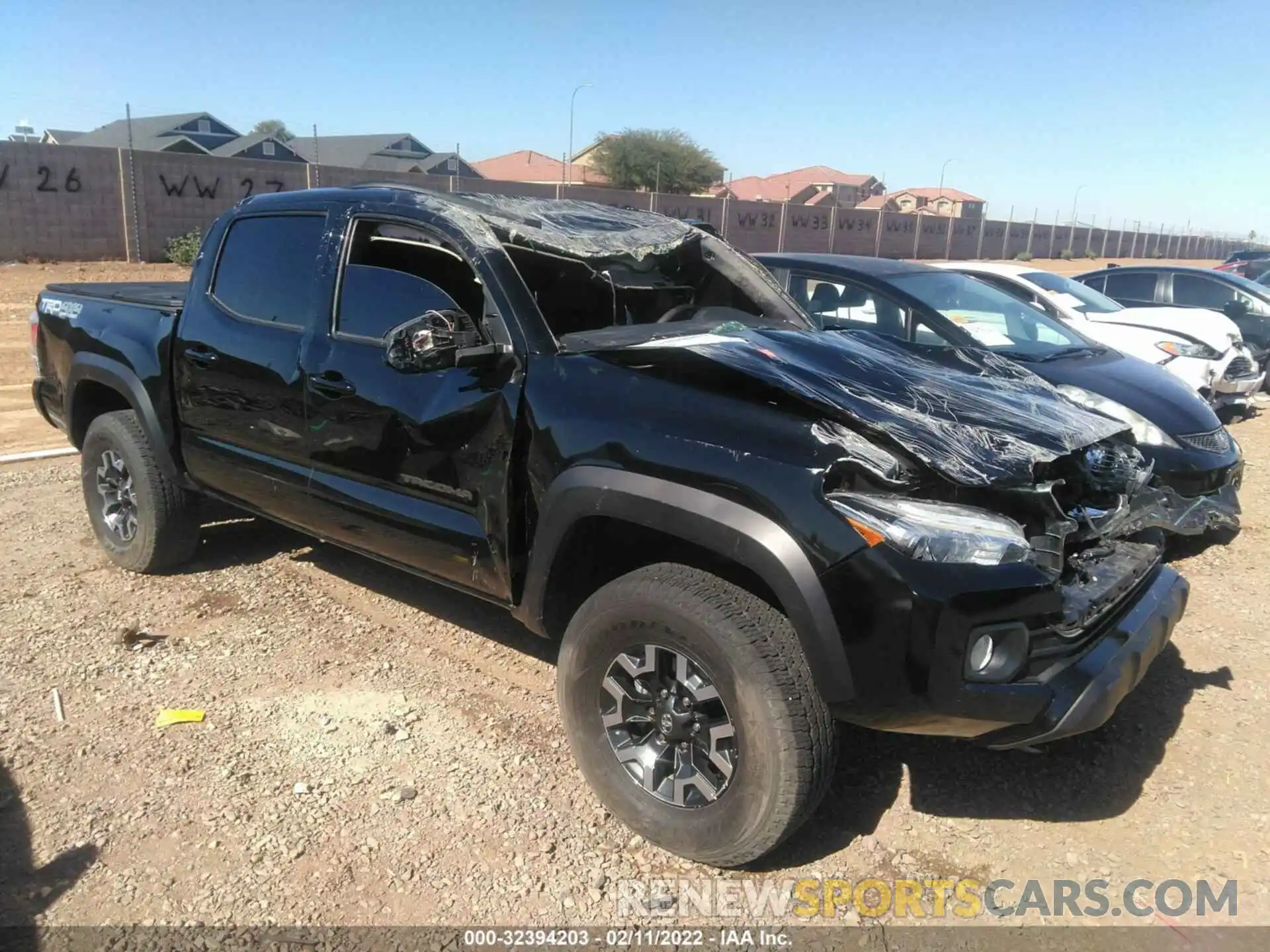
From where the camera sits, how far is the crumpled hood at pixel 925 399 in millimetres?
2725

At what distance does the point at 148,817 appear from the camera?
301 centimetres

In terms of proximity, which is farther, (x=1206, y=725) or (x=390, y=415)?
(x=1206, y=725)

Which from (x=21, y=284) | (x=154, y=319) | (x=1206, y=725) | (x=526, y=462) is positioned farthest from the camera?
(x=21, y=284)

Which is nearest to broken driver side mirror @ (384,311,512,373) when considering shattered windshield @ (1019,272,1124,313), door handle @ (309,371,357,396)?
door handle @ (309,371,357,396)

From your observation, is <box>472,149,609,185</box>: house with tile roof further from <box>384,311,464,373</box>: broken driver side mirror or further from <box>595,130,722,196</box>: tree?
<box>384,311,464,373</box>: broken driver side mirror

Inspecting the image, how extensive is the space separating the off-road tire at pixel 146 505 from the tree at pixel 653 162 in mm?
55753

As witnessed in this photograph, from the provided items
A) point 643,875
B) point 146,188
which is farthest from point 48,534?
point 146,188

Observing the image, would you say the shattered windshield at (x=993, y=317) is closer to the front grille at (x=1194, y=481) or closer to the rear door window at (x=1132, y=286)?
the front grille at (x=1194, y=481)

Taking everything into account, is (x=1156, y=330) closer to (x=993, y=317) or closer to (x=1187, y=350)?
(x=1187, y=350)

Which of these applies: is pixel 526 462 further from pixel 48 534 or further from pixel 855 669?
pixel 48 534

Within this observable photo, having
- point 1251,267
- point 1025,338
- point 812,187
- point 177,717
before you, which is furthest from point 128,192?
point 812,187

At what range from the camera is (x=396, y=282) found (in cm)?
362

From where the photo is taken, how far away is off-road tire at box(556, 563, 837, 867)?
258 cm

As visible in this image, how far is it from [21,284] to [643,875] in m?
19.8
